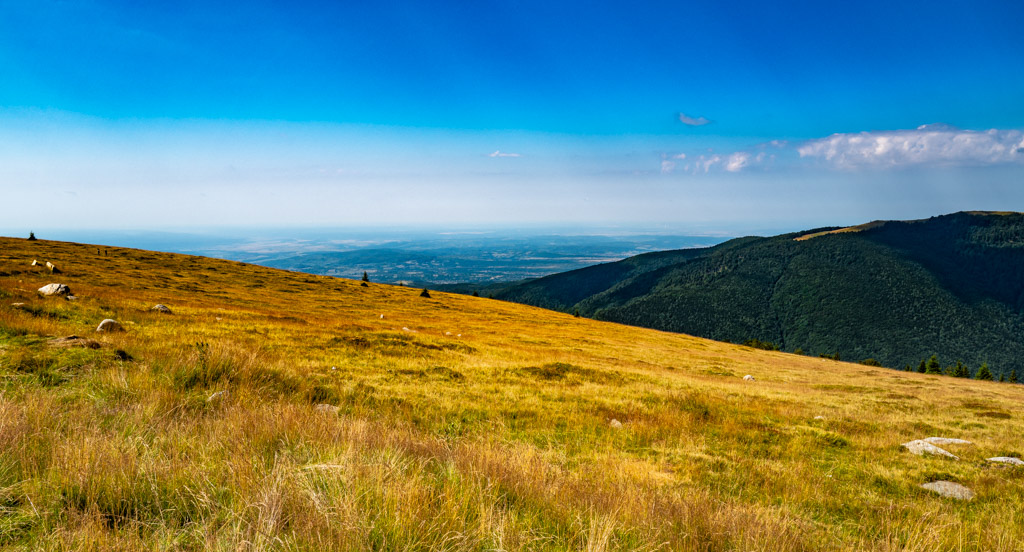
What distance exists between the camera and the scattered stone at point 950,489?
22.7 ft

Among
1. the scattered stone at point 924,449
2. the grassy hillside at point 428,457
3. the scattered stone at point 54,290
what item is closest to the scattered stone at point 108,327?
the grassy hillside at point 428,457

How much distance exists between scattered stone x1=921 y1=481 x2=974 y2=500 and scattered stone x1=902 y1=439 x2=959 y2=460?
265cm

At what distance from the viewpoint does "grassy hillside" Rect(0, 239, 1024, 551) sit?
2980mm

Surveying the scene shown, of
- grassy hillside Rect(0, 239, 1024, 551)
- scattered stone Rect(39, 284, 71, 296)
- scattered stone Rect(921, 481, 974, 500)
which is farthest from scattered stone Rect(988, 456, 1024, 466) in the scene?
scattered stone Rect(39, 284, 71, 296)

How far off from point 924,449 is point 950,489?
11.1 ft

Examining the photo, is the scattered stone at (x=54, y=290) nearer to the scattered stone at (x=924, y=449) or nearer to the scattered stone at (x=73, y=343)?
the scattered stone at (x=73, y=343)

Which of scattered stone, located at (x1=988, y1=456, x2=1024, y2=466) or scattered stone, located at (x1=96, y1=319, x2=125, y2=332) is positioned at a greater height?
scattered stone, located at (x1=96, y1=319, x2=125, y2=332)

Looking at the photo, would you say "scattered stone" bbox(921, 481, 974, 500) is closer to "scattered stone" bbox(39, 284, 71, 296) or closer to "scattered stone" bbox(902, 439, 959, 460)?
"scattered stone" bbox(902, 439, 959, 460)

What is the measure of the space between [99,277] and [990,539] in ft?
167

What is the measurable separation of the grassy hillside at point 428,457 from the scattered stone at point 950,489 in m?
0.18

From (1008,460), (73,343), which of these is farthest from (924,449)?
(73,343)

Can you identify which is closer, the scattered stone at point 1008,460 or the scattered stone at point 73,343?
the scattered stone at point 73,343

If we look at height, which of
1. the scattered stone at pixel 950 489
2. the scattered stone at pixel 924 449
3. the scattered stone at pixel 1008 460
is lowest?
the scattered stone at pixel 924 449

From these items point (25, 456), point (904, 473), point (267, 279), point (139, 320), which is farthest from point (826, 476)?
point (267, 279)
